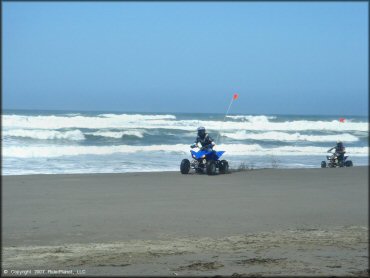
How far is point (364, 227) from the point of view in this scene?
8.98 m

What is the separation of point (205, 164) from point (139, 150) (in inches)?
382

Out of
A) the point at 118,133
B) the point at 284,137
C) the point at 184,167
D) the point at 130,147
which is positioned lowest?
the point at 184,167

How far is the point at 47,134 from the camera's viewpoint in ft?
107

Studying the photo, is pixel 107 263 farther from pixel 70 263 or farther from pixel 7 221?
pixel 7 221

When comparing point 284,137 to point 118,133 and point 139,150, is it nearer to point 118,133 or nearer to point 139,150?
point 118,133

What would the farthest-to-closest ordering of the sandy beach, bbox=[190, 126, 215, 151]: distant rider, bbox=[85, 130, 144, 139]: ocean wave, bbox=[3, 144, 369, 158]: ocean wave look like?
bbox=[85, 130, 144, 139]: ocean wave
bbox=[3, 144, 369, 158]: ocean wave
bbox=[190, 126, 215, 151]: distant rider
the sandy beach

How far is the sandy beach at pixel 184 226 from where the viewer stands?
614 centimetres

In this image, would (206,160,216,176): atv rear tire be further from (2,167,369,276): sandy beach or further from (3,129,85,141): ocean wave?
(3,129,85,141): ocean wave

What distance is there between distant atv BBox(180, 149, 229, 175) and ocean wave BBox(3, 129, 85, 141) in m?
15.5

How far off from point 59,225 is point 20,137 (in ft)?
74.9

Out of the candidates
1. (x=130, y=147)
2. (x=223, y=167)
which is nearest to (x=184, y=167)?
(x=223, y=167)

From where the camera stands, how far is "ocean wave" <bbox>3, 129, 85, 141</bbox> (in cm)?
3107

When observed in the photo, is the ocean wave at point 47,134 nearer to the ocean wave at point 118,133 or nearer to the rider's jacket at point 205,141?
the ocean wave at point 118,133

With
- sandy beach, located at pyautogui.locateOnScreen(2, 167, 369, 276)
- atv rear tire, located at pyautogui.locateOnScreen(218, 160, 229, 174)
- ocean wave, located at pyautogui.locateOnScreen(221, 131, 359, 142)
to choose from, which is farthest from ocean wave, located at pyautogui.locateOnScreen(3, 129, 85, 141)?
sandy beach, located at pyautogui.locateOnScreen(2, 167, 369, 276)
